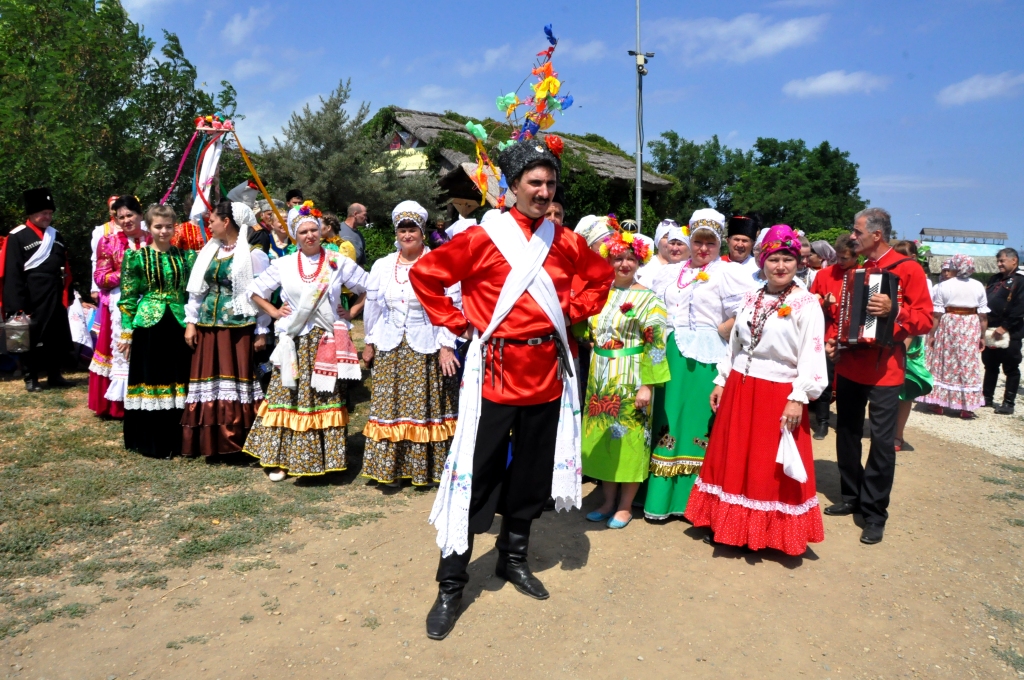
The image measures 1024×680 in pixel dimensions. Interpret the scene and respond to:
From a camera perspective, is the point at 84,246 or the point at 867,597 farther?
the point at 84,246

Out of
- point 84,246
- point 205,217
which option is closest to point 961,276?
point 205,217

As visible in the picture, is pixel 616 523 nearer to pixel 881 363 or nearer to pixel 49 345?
pixel 881 363

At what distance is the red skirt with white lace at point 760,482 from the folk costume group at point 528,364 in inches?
0.5

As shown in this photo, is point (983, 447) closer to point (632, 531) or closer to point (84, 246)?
point (632, 531)

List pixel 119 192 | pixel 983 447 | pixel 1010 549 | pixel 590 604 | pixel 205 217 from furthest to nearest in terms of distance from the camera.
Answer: pixel 119 192 < pixel 983 447 < pixel 205 217 < pixel 1010 549 < pixel 590 604

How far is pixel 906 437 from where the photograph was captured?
771cm

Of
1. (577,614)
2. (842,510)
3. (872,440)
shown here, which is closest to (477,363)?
(577,614)

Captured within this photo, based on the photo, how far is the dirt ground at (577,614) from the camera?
318 cm

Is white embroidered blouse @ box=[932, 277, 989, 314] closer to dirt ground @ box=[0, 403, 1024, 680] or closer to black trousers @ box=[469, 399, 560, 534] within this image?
dirt ground @ box=[0, 403, 1024, 680]

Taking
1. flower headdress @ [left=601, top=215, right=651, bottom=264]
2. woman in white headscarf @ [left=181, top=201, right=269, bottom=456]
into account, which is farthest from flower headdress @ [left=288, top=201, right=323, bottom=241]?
flower headdress @ [left=601, top=215, right=651, bottom=264]

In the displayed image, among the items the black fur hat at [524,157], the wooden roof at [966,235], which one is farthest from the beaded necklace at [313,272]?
the wooden roof at [966,235]

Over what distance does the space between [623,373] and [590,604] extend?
150cm

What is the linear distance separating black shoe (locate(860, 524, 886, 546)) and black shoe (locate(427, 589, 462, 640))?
9.31 ft

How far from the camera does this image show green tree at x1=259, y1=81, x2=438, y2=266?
62.2ft
